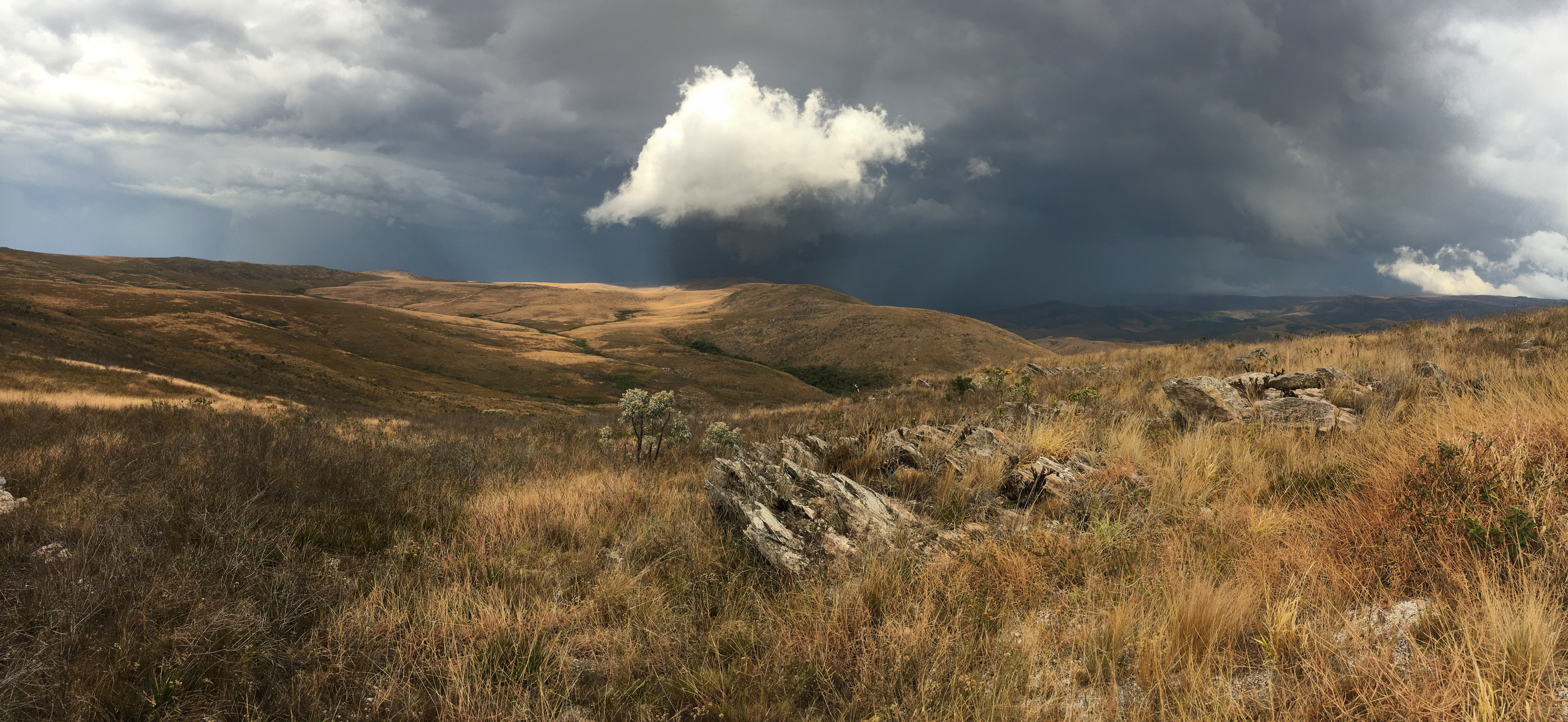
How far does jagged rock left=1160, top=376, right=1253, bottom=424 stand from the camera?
7.27 meters

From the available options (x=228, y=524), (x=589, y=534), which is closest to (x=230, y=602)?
(x=228, y=524)

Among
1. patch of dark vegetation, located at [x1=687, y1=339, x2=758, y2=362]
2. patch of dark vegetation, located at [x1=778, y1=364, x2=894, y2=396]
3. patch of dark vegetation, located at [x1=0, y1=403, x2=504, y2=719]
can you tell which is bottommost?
patch of dark vegetation, located at [x1=778, y1=364, x2=894, y2=396]

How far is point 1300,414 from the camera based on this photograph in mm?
6711

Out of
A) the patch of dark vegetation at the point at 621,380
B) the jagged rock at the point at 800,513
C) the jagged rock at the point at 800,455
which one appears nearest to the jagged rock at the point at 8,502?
the jagged rock at the point at 800,513

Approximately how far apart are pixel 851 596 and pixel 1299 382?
811 cm

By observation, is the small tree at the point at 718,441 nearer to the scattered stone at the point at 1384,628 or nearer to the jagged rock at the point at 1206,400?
the jagged rock at the point at 1206,400

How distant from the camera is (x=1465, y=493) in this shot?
11.8 feet

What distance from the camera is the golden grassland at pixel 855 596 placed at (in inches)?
108

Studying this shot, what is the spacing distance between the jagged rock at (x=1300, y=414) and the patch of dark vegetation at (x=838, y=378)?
83558 mm

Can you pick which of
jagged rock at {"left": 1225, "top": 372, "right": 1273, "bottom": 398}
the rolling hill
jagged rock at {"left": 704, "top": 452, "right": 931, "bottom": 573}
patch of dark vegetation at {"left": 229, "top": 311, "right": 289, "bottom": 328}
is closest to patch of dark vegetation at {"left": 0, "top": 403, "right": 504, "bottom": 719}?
jagged rock at {"left": 704, "top": 452, "right": 931, "bottom": 573}

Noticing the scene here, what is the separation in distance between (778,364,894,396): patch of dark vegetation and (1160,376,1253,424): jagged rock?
82.7m

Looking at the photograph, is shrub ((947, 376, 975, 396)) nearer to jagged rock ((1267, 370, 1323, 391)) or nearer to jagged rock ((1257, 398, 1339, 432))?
jagged rock ((1267, 370, 1323, 391))

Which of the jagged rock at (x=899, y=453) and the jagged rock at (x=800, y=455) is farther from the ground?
the jagged rock at (x=899, y=453)

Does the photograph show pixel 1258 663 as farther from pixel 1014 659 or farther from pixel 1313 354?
pixel 1313 354
